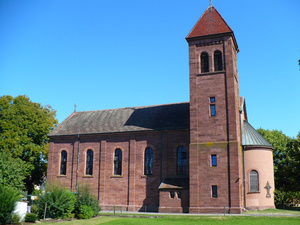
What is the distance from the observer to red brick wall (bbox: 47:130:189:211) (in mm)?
37438

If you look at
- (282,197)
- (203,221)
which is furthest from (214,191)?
(282,197)

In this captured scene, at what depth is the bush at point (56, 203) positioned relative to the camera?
28453mm

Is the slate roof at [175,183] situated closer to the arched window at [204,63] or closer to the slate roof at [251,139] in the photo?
the slate roof at [251,139]

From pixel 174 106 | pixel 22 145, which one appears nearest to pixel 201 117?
pixel 174 106

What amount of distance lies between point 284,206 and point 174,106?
1758 centimetres

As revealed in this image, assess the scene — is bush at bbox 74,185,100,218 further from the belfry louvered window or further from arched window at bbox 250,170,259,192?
the belfry louvered window

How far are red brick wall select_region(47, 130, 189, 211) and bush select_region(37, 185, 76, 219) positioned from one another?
33.5 feet

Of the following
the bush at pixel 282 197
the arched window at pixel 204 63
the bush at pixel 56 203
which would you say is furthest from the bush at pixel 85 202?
the bush at pixel 282 197

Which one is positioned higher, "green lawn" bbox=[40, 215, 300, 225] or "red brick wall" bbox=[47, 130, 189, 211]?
"red brick wall" bbox=[47, 130, 189, 211]

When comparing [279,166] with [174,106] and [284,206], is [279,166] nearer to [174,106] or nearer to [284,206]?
[284,206]

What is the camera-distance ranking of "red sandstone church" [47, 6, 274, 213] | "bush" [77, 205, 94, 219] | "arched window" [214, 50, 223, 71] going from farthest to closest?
1. "arched window" [214, 50, 223, 71]
2. "red sandstone church" [47, 6, 274, 213]
3. "bush" [77, 205, 94, 219]

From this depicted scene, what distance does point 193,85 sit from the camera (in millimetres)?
36156

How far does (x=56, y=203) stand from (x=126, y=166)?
40.4 ft

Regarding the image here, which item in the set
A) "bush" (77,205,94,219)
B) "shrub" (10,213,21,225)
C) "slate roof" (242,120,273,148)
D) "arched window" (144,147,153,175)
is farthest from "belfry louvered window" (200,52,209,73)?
"shrub" (10,213,21,225)
